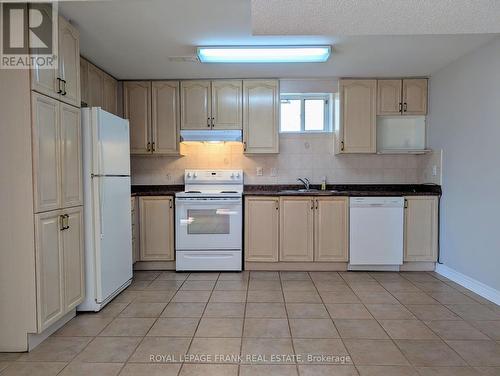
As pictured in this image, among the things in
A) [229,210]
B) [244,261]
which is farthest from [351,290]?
[229,210]

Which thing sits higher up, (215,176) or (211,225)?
(215,176)

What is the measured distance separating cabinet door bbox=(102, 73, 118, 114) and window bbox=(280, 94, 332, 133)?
7.01ft

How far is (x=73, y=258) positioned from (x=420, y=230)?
363 cm

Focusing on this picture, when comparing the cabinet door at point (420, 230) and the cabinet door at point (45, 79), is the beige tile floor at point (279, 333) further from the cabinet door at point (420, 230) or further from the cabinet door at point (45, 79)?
the cabinet door at point (45, 79)

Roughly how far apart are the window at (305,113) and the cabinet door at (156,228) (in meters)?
1.85

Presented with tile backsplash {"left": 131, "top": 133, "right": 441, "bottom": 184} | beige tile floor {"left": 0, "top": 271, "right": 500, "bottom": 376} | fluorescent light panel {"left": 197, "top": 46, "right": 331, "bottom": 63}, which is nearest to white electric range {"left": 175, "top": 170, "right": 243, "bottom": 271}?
beige tile floor {"left": 0, "top": 271, "right": 500, "bottom": 376}

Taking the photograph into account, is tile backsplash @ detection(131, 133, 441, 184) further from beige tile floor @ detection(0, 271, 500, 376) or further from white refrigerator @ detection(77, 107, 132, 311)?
beige tile floor @ detection(0, 271, 500, 376)

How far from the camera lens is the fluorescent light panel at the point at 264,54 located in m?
3.05

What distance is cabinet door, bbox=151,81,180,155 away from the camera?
4121mm

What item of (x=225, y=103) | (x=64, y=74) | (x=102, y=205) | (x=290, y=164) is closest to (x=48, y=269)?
(x=102, y=205)

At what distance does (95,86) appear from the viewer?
354 cm

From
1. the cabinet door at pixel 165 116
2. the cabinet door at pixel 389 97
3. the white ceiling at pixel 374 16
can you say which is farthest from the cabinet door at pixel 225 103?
the cabinet door at pixel 389 97

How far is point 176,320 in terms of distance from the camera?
2.57 m

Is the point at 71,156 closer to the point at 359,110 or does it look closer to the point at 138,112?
the point at 138,112
